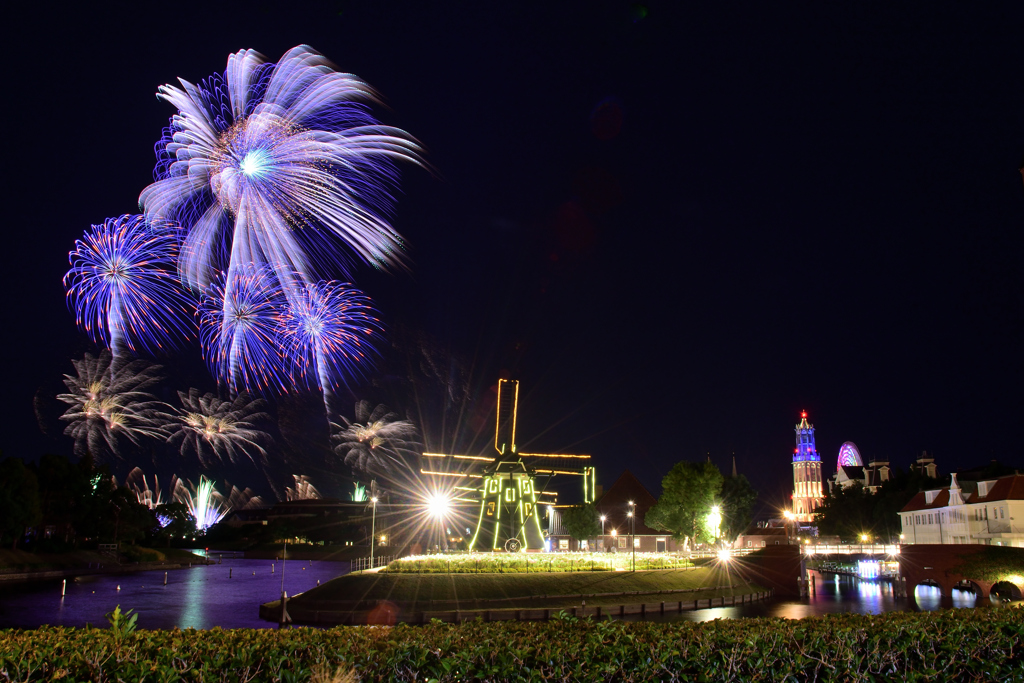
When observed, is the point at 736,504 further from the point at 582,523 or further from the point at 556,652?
the point at 556,652

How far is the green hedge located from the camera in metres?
11.6

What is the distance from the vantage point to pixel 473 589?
43250 millimetres

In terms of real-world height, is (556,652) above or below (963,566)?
above

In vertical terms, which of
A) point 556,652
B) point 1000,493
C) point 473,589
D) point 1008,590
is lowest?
point 1008,590

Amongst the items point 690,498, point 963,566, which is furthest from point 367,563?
point 963,566

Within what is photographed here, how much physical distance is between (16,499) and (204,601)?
33.9 m

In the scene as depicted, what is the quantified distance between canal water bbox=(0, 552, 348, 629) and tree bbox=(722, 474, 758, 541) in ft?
173

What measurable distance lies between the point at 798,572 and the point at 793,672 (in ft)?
197

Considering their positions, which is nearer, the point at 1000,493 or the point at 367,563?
the point at 367,563

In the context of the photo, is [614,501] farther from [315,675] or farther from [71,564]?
[315,675]

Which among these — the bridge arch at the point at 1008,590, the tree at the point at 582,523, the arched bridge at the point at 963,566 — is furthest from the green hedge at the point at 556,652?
the tree at the point at 582,523

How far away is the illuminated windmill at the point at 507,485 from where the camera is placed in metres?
56.9

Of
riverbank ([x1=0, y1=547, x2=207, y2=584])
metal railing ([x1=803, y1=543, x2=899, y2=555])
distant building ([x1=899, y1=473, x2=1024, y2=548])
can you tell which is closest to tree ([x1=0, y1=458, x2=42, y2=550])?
riverbank ([x1=0, y1=547, x2=207, y2=584])

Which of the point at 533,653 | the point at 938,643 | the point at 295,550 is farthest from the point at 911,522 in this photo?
the point at 295,550
